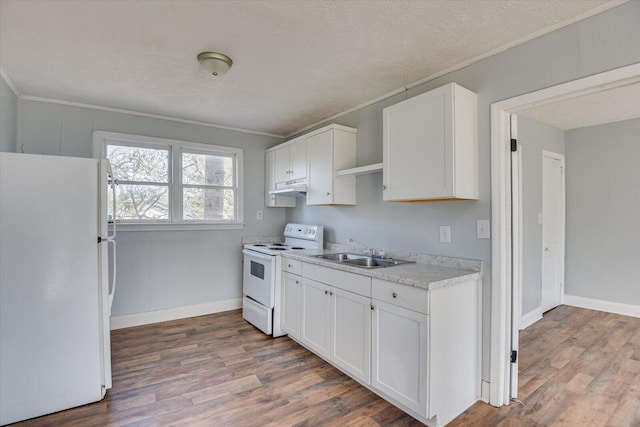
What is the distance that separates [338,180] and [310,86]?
90 cm

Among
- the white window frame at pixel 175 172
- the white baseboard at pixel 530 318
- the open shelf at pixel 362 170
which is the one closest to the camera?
the open shelf at pixel 362 170

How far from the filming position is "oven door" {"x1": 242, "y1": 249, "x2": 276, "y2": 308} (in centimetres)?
321

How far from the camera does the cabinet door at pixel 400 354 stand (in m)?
1.80

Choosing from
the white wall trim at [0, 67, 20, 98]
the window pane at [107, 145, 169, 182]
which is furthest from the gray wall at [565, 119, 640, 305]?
the white wall trim at [0, 67, 20, 98]

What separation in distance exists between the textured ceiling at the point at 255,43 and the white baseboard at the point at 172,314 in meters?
2.28

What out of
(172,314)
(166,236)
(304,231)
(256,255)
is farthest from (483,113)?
(172,314)

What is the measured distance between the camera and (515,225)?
210 cm

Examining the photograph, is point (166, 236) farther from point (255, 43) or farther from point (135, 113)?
point (255, 43)

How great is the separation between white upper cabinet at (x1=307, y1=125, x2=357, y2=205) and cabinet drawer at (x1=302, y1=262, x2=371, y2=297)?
0.74 meters

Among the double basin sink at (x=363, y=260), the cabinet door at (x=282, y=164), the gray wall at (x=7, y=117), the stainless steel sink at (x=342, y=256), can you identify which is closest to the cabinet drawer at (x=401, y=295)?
the double basin sink at (x=363, y=260)

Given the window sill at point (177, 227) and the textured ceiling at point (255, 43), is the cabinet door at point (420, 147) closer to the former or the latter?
the textured ceiling at point (255, 43)

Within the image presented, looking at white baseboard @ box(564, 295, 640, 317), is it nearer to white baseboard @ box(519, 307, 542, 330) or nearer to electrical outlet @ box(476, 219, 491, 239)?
white baseboard @ box(519, 307, 542, 330)

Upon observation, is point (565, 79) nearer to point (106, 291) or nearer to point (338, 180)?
point (338, 180)

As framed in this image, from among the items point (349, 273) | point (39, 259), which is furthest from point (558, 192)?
point (39, 259)
